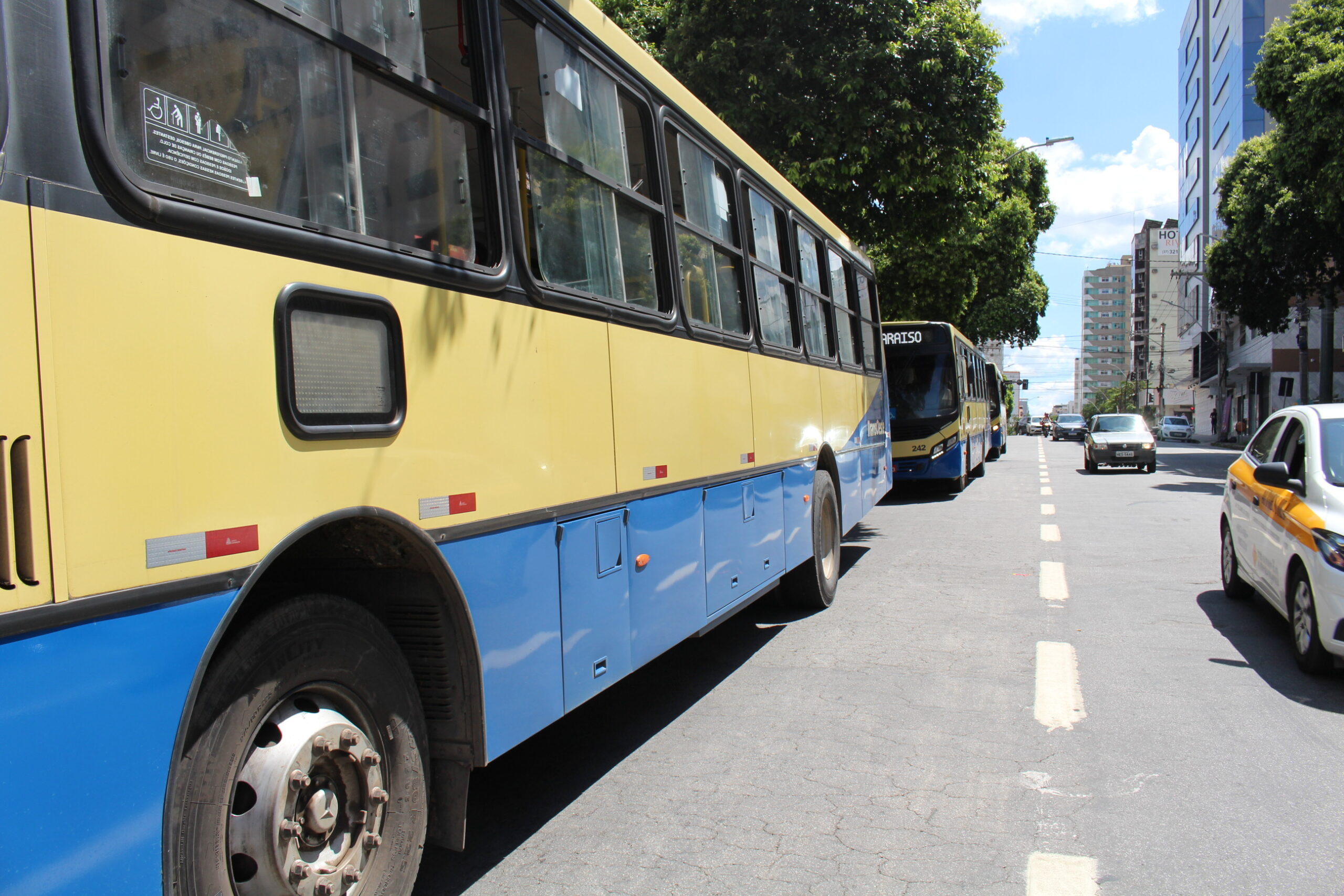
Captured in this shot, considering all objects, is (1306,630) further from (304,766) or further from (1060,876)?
(304,766)

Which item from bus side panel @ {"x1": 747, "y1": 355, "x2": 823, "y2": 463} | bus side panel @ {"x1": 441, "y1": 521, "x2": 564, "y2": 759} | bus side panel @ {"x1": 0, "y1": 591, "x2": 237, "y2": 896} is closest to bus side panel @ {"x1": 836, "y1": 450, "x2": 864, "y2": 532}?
bus side panel @ {"x1": 747, "y1": 355, "x2": 823, "y2": 463}

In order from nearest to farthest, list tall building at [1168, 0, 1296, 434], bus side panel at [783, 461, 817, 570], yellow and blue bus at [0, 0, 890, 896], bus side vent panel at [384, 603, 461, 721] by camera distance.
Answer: yellow and blue bus at [0, 0, 890, 896], bus side vent panel at [384, 603, 461, 721], bus side panel at [783, 461, 817, 570], tall building at [1168, 0, 1296, 434]

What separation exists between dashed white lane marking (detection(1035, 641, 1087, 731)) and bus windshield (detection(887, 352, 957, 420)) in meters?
11.4

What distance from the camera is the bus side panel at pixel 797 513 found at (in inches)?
263

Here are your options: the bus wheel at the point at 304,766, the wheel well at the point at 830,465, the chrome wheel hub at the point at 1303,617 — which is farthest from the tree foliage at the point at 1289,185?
the bus wheel at the point at 304,766

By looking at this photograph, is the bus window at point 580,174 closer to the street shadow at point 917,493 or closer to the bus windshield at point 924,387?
the street shadow at point 917,493

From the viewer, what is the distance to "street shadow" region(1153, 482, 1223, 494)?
18516 mm

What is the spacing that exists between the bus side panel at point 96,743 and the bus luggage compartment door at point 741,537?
10.7 ft

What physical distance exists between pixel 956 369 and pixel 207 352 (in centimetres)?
1688

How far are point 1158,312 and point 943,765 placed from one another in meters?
135

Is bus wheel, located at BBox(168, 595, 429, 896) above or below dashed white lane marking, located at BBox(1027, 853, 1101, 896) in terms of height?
above

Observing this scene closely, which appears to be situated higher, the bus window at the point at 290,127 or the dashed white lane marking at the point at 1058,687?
the bus window at the point at 290,127

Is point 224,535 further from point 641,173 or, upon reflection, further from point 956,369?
point 956,369

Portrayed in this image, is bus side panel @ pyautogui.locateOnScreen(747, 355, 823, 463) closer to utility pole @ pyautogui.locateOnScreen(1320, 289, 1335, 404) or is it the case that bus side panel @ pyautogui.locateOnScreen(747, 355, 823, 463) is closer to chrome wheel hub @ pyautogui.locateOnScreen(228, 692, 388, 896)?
chrome wheel hub @ pyautogui.locateOnScreen(228, 692, 388, 896)
